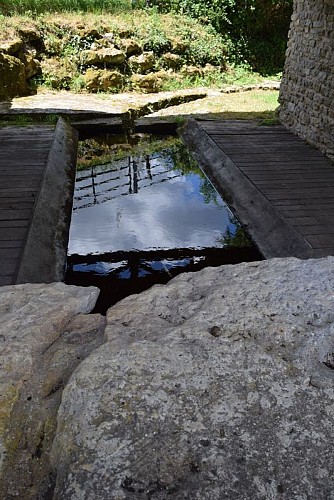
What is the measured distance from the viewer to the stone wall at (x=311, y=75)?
685cm

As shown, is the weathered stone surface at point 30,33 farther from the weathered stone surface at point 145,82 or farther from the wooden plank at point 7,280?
the wooden plank at point 7,280

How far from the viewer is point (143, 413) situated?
114 centimetres

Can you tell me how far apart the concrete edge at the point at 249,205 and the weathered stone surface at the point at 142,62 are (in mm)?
4790

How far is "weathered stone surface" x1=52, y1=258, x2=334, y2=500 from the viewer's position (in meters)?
1.04

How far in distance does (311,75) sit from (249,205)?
9.38 feet

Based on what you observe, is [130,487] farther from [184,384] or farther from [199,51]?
[199,51]

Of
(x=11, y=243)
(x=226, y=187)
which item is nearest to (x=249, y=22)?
(x=226, y=187)

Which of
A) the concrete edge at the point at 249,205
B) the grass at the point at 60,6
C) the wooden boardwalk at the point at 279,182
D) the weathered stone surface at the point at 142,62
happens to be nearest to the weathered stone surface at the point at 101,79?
the weathered stone surface at the point at 142,62

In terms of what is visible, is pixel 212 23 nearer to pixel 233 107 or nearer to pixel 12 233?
pixel 233 107

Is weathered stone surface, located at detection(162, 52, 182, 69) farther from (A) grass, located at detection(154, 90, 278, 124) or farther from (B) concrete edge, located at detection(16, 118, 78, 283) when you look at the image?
(B) concrete edge, located at detection(16, 118, 78, 283)

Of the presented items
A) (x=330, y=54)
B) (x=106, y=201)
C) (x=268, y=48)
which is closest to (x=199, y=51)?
(x=268, y=48)

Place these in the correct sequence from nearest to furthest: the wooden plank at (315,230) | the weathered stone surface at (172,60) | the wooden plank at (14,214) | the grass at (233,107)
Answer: the wooden plank at (315,230) → the wooden plank at (14,214) → the grass at (233,107) → the weathered stone surface at (172,60)

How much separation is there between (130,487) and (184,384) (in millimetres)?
286

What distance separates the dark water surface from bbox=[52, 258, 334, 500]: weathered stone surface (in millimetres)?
3161
